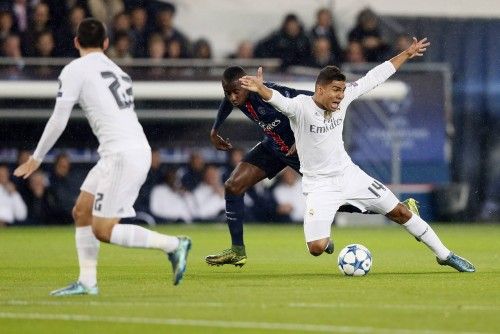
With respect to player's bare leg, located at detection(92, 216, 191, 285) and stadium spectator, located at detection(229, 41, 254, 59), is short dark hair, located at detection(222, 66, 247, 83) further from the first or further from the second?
stadium spectator, located at detection(229, 41, 254, 59)

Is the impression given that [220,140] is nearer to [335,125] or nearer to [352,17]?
[335,125]

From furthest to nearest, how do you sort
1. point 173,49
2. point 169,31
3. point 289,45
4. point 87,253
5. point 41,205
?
1. point 289,45
2. point 169,31
3. point 173,49
4. point 41,205
5. point 87,253

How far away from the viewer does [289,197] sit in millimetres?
24828

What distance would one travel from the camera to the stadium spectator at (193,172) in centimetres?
2430

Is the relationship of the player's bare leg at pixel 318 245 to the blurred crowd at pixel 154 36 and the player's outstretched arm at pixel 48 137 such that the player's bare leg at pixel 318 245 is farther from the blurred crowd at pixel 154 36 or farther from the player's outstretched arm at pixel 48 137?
the blurred crowd at pixel 154 36

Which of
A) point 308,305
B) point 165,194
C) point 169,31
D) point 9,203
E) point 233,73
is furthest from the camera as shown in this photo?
point 169,31

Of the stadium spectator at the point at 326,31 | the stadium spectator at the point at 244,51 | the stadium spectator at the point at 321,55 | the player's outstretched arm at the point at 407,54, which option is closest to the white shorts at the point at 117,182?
the player's outstretched arm at the point at 407,54

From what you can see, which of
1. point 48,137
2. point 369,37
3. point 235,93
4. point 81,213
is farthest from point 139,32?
point 48,137

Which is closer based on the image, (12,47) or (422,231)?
(422,231)

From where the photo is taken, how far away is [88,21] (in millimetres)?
10164

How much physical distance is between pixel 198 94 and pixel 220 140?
10.5 metres

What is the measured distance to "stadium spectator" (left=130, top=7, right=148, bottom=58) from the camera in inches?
972

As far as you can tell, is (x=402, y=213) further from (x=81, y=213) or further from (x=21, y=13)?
(x=21, y=13)

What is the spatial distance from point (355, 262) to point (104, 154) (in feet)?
10.6
